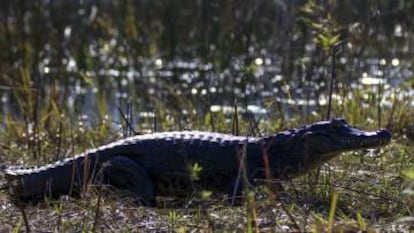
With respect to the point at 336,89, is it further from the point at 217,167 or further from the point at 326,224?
the point at 326,224

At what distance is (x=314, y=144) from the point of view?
482 cm

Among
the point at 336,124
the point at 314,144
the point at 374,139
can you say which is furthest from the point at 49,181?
the point at 374,139

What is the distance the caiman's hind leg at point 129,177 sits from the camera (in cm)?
487

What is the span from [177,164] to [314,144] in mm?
633

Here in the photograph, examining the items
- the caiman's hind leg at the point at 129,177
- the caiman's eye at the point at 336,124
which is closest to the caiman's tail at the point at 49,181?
the caiman's hind leg at the point at 129,177

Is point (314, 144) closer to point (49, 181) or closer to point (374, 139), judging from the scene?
point (374, 139)

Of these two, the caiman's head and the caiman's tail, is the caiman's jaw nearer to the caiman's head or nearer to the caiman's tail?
the caiman's head

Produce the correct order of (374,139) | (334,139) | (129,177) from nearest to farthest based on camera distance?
(374,139) → (334,139) → (129,177)

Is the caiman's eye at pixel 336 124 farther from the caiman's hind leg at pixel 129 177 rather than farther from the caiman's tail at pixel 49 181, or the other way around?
the caiman's tail at pixel 49 181

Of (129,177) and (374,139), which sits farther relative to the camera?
(129,177)

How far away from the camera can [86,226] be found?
161 inches

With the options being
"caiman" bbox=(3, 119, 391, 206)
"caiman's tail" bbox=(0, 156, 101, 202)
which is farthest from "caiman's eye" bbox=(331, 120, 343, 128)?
"caiman's tail" bbox=(0, 156, 101, 202)

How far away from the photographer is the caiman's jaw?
185 inches

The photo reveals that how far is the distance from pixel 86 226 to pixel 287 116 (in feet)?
11.3
